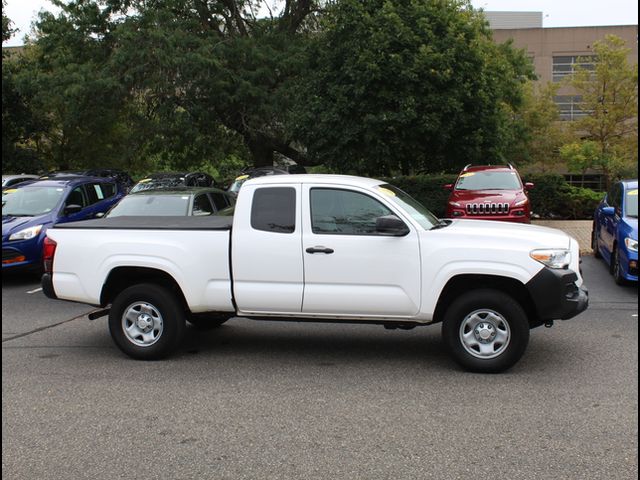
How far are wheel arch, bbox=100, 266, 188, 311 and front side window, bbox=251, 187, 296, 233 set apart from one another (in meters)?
1.12

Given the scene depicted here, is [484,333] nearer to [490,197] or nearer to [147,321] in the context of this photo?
[147,321]

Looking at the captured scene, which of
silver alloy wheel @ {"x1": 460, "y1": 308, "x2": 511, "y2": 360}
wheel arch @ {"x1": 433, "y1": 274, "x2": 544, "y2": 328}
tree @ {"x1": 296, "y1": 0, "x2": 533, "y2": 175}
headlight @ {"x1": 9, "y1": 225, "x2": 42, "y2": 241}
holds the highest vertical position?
tree @ {"x1": 296, "y1": 0, "x2": 533, "y2": 175}

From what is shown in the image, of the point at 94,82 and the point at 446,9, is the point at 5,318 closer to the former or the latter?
the point at 94,82

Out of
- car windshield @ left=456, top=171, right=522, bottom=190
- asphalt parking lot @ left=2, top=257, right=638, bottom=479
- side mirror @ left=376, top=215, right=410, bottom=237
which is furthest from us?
car windshield @ left=456, top=171, right=522, bottom=190

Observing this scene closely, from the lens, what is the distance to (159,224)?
23.3 feet

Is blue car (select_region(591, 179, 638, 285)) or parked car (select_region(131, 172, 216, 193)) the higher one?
parked car (select_region(131, 172, 216, 193))

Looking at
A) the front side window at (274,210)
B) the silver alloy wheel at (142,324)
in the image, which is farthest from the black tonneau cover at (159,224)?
the silver alloy wheel at (142,324)

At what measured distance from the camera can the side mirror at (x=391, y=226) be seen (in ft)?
20.5

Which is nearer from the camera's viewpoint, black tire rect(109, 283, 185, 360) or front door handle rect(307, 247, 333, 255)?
front door handle rect(307, 247, 333, 255)

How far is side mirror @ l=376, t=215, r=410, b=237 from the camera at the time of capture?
6.24 m

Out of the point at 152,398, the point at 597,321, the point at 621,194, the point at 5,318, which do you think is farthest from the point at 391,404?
the point at 621,194

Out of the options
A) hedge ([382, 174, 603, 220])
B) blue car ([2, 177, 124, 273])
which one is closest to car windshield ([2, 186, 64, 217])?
blue car ([2, 177, 124, 273])

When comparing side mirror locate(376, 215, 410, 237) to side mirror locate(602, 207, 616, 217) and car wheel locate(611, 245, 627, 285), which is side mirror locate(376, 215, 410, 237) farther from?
side mirror locate(602, 207, 616, 217)

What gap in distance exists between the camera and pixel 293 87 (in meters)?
24.8
